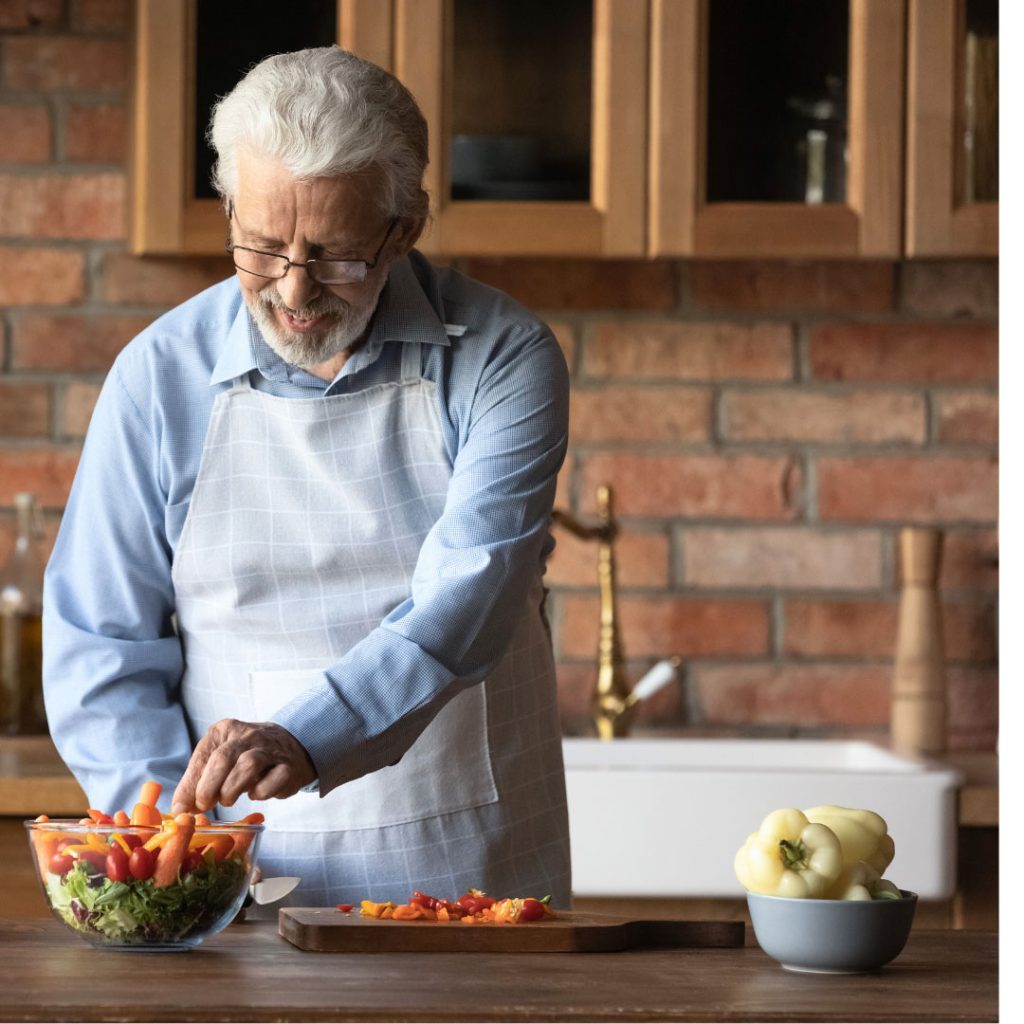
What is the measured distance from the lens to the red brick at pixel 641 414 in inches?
97.1

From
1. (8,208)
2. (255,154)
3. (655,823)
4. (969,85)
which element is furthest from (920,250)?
(8,208)

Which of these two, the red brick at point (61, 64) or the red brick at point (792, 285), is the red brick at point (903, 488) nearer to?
the red brick at point (792, 285)

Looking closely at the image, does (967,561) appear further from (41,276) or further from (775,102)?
(41,276)

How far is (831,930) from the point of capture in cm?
109

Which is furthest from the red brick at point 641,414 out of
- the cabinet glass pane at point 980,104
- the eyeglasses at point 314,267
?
the eyeglasses at point 314,267

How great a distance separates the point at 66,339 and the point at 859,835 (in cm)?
167

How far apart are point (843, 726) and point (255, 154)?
142 cm

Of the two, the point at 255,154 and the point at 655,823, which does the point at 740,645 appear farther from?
the point at 255,154

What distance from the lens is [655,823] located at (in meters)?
1.94

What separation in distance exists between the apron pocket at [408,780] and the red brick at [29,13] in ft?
4.32

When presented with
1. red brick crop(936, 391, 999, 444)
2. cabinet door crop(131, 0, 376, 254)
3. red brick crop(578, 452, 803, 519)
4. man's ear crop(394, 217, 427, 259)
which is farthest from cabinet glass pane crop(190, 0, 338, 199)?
red brick crop(936, 391, 999, 444)

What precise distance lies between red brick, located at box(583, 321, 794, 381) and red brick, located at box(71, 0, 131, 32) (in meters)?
0.84

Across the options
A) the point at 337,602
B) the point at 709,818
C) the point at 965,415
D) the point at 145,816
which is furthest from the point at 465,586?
the point at 965,415

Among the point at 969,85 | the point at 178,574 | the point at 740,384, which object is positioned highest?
the point at 969,85
